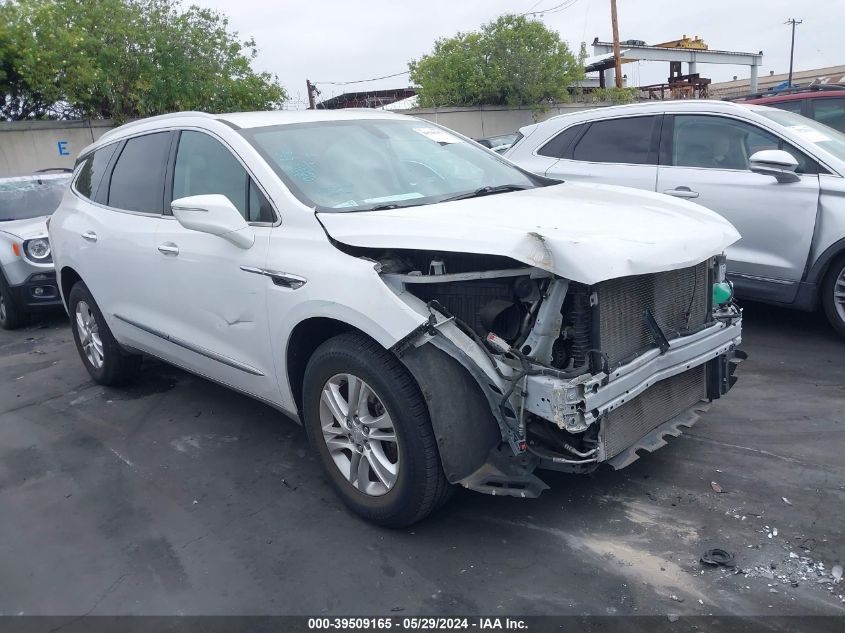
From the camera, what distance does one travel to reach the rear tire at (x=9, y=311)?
25.1 ft

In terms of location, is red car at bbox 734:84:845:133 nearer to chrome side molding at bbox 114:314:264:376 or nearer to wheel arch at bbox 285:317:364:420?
wheel arch at bbox 285:317:364:420

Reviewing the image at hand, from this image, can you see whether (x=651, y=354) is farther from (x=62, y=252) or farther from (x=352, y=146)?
(x=62, y=252)

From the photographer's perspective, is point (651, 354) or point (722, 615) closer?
point (722, 615)

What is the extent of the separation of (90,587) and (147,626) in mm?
451

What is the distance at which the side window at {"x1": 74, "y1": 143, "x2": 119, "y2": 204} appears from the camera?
522cm

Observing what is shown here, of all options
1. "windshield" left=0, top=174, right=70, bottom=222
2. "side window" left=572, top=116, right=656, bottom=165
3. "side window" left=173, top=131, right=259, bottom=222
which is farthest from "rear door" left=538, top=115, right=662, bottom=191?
"windshield" left=0, top=174, right=70, bottom=222

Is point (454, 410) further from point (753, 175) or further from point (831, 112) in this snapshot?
point (831, 112)

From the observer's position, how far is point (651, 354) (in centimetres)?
312

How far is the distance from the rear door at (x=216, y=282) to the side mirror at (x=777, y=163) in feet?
11.7

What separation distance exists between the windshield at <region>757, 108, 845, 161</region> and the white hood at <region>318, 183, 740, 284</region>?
237 centimetres

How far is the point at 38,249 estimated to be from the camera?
759 cm

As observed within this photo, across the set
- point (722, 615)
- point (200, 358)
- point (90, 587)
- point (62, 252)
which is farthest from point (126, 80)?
point (722, 615)

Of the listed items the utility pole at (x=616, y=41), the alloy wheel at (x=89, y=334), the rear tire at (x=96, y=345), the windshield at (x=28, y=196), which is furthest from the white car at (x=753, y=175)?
the utility pole at (x=616, y=41)

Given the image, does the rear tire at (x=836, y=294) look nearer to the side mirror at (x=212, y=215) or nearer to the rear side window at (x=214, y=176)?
the rear side window at (x=214, y=176)
